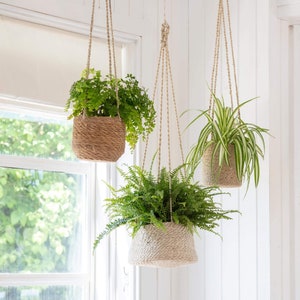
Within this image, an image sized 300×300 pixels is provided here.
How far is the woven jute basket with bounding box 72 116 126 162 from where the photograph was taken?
8.84ft

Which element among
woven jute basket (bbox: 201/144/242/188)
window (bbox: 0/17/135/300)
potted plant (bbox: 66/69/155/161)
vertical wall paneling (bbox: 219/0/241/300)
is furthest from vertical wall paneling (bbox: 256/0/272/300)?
potted plant (bbox: 66/69/155/161)

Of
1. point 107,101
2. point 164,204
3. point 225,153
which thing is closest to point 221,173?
point 225,153

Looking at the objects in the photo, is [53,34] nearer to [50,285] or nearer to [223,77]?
[223,77]

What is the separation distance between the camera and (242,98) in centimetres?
356

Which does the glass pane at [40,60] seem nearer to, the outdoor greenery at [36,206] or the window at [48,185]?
the window at [48,185]

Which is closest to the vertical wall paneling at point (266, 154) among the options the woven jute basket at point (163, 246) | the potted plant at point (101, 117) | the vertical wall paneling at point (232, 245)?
the vertical wall paneling at point (232, 245)

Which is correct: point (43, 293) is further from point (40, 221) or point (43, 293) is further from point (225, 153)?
point (225, 153)

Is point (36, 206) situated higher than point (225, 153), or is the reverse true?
point (225, 153)

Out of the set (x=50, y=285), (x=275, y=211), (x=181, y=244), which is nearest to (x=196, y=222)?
(x=181, y=244)

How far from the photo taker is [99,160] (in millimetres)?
2725

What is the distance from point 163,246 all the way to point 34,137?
3.31ft

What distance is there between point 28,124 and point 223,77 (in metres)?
0.95

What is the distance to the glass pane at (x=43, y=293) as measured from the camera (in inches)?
128

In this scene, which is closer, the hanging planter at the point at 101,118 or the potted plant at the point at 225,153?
the hanging planter at the point at 101,118
